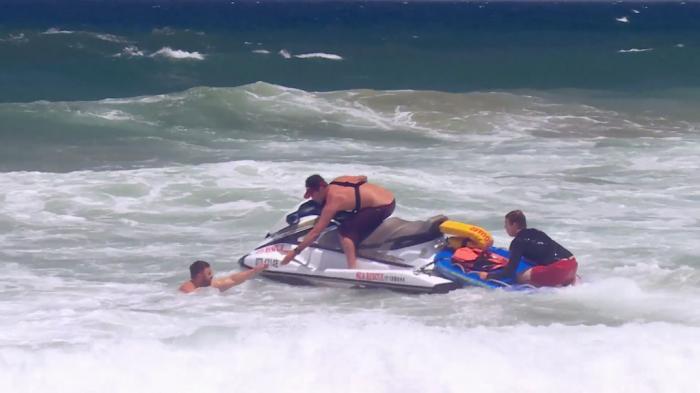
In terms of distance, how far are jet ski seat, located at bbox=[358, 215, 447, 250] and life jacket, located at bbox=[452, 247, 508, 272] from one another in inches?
13.2

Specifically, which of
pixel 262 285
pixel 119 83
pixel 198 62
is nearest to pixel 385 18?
pixel 198 62

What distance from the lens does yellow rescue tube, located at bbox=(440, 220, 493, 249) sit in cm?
1170

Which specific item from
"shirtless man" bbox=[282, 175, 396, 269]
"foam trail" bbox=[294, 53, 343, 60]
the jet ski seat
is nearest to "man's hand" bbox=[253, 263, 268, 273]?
"shirtless man" bbox=[282, 175, 396, 269]

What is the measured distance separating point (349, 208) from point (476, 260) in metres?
1.28

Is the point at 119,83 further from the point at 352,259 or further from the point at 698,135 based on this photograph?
the point at 352,259

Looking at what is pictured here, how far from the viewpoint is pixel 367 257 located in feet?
38.8

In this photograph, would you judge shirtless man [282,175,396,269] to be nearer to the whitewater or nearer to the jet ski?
the jet ski

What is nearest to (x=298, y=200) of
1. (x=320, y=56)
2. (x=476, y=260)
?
(x=476, y=260)

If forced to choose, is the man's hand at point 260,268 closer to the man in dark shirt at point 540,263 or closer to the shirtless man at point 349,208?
the shirtless man at point 349,208

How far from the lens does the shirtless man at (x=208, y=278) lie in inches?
→ 463

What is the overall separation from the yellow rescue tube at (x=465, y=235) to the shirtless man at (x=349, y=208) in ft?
1.94

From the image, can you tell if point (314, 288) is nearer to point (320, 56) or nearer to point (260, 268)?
point (260, 268)

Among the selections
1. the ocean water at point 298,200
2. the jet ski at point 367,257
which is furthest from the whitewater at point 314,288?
the jet ski at point 367,257

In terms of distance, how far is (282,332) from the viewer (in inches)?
410
